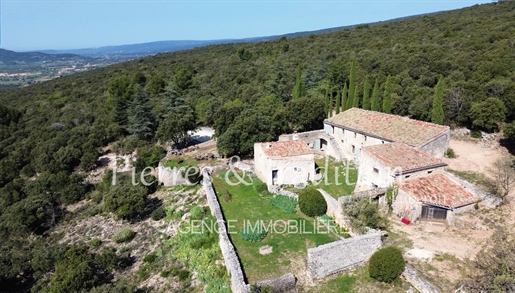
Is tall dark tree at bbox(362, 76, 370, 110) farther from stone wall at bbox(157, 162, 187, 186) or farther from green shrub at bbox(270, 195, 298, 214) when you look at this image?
stone wall at bbox(157, 162, 187, 186)

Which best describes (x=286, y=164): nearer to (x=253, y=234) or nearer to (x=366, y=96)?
(x=253, y=234)

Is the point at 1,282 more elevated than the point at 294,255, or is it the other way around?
the point at 294,255

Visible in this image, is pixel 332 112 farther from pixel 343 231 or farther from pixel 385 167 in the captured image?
pixel 343 231

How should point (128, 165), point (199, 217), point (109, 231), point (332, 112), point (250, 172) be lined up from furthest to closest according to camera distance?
point (332, 112), point (128, 165), point (250, 172), point (109, 231), point (199, 217)

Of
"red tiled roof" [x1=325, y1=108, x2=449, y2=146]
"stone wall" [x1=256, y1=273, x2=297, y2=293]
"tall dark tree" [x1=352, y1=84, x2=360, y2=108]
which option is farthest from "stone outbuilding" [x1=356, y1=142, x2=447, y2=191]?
"tall dark tree" [x1=352, y1=84, x2=360, y2=108]

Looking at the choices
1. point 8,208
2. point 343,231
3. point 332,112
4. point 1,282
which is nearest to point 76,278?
point 1,282
